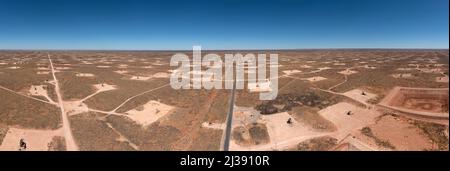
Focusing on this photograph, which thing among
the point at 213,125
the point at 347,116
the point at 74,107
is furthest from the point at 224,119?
the point at 74,107

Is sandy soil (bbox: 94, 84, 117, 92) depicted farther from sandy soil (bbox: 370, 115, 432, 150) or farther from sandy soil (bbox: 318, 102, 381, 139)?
sandy soil (bbox: 370, 115, 432, 150)

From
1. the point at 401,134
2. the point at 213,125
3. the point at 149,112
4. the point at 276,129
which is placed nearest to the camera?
the point at 401,134

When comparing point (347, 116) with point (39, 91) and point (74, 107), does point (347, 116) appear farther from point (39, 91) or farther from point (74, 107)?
point (39, 91)

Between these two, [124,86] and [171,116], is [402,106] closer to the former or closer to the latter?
[171,116]

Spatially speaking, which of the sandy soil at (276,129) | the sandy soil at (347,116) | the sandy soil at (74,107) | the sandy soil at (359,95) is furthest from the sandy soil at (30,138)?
the sandy soil at (359,95)

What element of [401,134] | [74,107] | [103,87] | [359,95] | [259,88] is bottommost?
[401,134]
